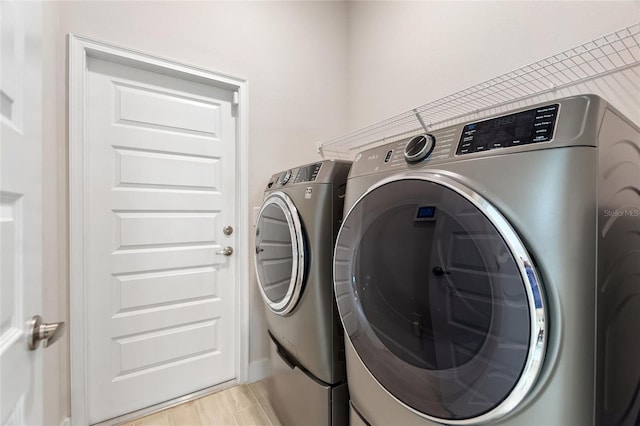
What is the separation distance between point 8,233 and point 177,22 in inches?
65.2

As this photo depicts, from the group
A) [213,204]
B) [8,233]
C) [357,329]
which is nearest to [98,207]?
[213,204]

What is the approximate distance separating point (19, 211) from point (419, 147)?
91cm

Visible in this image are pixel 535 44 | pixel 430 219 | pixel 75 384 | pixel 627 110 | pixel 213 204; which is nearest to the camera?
pixel 430 219

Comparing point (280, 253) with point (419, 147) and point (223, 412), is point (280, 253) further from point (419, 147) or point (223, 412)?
point (223, 412)

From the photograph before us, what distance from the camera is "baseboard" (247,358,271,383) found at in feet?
6.15

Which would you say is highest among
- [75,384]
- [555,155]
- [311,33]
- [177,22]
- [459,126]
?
[311,33]

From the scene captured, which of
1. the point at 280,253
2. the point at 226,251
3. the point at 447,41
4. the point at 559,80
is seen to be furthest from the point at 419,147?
the point at 226,251

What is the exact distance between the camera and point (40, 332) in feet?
1.93

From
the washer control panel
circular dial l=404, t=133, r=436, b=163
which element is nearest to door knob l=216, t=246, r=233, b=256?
the washer control panel

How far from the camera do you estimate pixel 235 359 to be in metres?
1.87

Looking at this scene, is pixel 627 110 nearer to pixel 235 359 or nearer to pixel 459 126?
pixel 459 126

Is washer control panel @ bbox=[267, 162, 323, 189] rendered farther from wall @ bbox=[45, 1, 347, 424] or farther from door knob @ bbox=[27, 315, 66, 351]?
door knob @ bbox=[27, 315, 66, 351]

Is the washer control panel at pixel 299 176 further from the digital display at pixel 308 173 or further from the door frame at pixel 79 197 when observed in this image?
the door frame at pixel 79 197

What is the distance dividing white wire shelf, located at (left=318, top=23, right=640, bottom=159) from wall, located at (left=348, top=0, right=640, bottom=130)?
63mm
